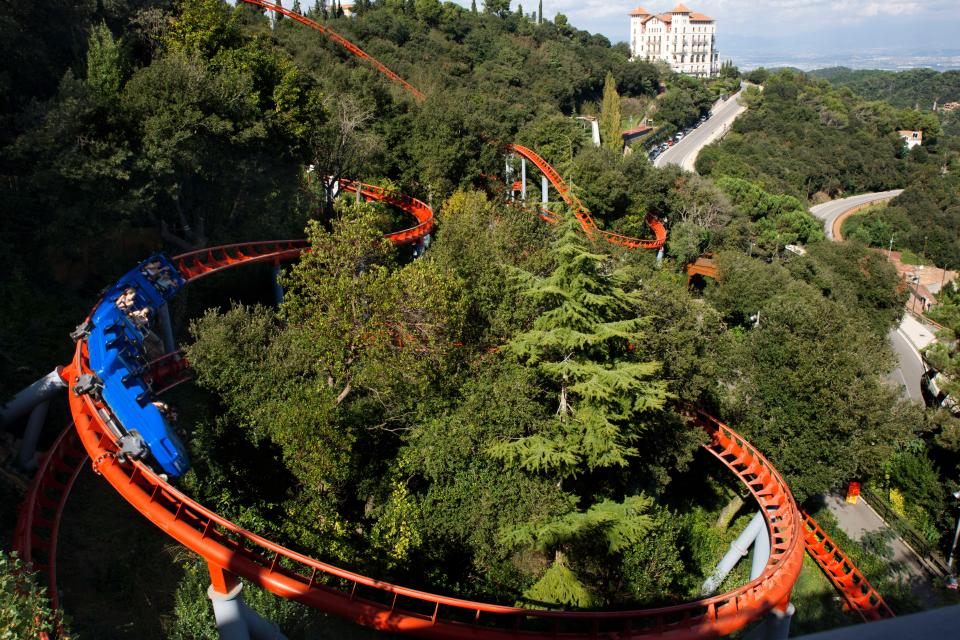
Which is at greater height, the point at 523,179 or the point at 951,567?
the point at 523,179

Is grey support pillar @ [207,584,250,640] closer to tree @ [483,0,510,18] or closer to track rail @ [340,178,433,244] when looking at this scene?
track rail @ [340,178,433,244]

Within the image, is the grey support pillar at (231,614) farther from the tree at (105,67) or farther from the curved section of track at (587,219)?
the curved section of track at (587,219)

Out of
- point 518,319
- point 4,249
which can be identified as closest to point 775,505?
point 518,319

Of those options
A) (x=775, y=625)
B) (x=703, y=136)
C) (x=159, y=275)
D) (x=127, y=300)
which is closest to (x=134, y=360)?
(x=127, y=300)

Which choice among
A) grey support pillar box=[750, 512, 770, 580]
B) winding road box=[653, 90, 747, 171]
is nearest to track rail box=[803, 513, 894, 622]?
grey support pillar box=[750, 512, 770, 580]

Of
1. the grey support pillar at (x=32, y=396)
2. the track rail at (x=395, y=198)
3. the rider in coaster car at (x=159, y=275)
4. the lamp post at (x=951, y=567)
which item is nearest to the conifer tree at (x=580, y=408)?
the rider in coaster car at (x=159, y=275)

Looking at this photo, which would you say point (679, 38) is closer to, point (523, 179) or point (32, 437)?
point (523, 179)
